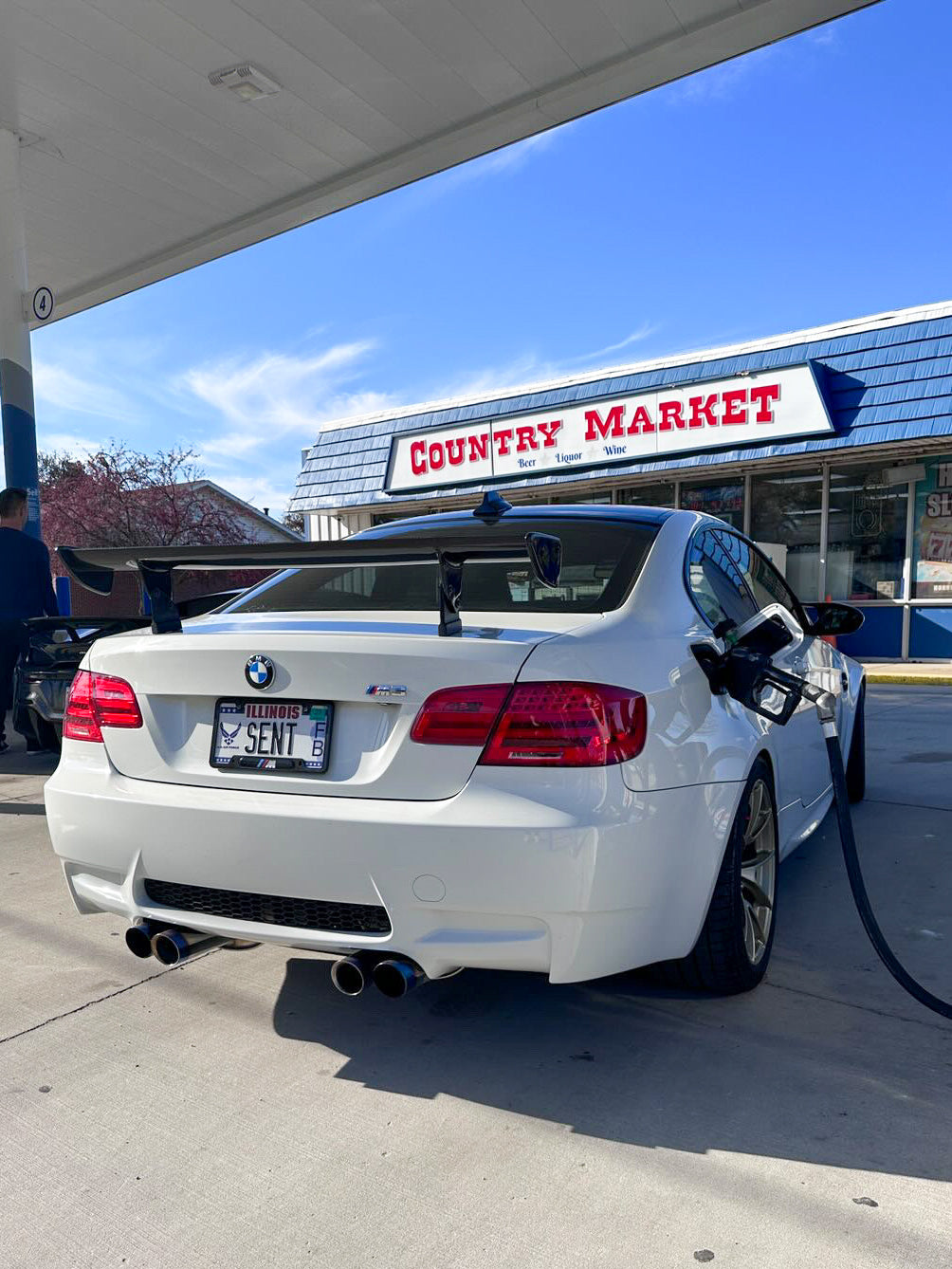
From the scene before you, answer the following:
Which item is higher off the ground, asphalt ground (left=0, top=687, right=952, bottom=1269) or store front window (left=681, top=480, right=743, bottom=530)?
store front window (left=681, top=480, right=743, bottom=530)

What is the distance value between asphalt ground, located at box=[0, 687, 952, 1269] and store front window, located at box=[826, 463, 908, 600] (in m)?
11.3

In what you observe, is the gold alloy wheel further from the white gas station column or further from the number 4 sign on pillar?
the number 4 sign on pillar

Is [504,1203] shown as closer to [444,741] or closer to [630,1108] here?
[630,1108]

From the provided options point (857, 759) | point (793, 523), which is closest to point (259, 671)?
point (857, 759)

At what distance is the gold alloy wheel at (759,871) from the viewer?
2893 millimetres

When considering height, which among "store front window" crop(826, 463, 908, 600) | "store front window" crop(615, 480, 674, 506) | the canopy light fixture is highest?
the canopy light fixture

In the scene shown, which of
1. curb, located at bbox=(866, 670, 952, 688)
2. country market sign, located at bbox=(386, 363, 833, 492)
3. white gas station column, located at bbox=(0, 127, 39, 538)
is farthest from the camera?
country market sign, located at bbox=(386, 363, 833, 492)

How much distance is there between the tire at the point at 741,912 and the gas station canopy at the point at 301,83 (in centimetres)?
598

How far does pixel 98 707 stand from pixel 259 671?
0.60 metres

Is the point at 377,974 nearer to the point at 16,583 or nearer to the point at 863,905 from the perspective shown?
the point at 863,905

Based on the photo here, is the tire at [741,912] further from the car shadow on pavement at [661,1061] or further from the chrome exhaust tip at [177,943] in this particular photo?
the chrome exhaust tip at [177,943]

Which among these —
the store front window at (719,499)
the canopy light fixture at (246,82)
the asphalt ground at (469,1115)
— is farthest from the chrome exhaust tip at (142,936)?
the store front window at (719,499)

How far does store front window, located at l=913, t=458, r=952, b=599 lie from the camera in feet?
43.5

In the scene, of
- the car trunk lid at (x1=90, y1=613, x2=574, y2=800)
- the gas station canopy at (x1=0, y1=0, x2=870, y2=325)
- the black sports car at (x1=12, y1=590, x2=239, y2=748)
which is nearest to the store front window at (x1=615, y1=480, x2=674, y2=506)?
the gas station canopy at (x1=0, y1=0, x2=870, y2=325)
